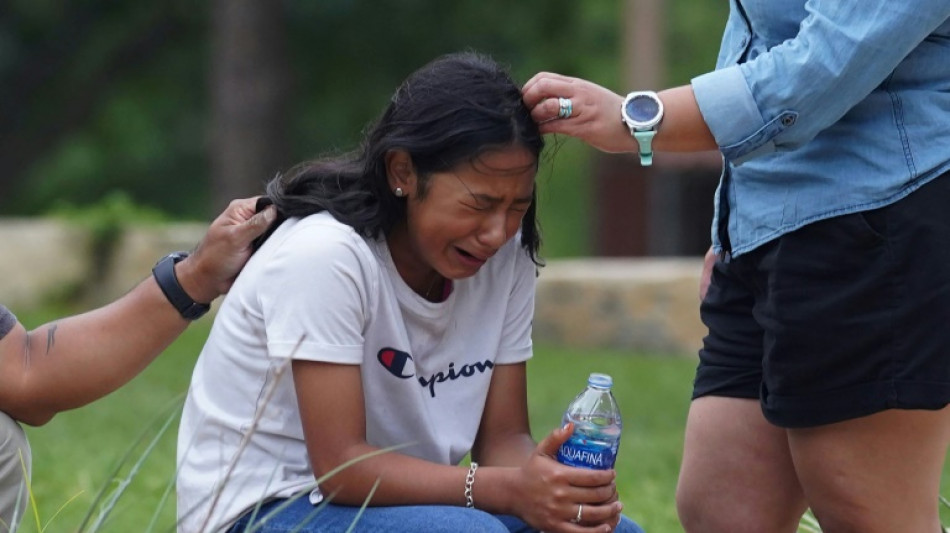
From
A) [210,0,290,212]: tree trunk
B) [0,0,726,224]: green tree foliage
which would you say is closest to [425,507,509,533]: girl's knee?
[210,0,290,212]: tree trunk

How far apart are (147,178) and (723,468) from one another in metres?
19.7

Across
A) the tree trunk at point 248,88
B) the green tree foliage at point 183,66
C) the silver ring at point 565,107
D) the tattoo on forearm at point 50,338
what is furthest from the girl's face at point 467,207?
the green tree foliage at point 183,66

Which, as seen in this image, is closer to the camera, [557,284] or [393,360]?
[393,360]

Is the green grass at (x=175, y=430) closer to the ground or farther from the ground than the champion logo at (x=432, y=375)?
closer to the ground

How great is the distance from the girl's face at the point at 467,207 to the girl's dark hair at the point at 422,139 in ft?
0.07

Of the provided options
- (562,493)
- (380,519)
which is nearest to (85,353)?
(380,519)

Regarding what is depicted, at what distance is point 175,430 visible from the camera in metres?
6.86

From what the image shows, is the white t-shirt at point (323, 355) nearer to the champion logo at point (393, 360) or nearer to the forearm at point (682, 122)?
the champion logo at point (393, 360)

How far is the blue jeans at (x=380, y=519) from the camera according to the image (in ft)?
8.74

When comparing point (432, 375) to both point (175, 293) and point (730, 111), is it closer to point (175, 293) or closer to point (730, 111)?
point (175, 293)

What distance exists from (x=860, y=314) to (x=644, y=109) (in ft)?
1.68

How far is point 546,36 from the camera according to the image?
20.0m

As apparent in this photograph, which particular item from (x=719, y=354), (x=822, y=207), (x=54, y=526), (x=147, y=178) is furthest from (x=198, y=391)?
(x=147, y=178)

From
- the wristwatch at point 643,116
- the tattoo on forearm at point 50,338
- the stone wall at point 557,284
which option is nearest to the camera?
the wristwatch at point 643,116
